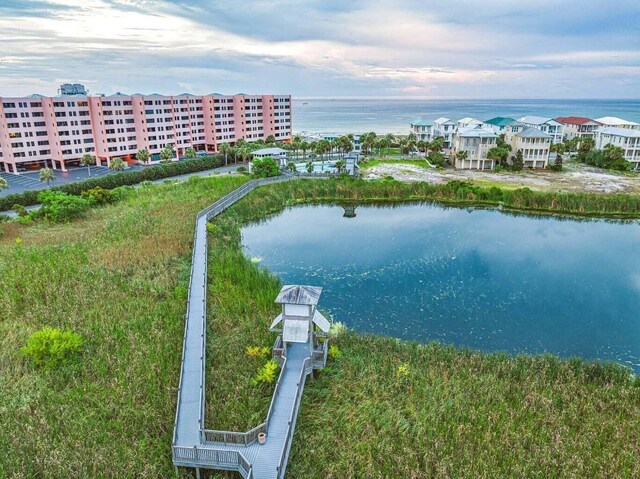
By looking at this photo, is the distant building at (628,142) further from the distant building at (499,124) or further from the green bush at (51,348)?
the green bush at (51,348)

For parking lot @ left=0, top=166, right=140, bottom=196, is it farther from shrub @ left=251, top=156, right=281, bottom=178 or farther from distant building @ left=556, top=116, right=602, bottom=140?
distant building @ left=556, top=116, right=602, bottom=140

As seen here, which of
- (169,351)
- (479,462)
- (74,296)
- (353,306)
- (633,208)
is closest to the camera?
(479,462)

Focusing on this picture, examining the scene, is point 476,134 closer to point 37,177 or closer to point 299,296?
point 299,296

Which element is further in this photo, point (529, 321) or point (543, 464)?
point (529, 321)

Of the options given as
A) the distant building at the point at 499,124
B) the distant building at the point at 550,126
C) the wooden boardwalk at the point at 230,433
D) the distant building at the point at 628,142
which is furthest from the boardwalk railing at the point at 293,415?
the distant building at the point at 550,126

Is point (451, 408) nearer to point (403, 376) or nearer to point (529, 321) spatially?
point (403, 376)

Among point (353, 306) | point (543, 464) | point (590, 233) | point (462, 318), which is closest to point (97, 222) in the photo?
point (353, 306)
